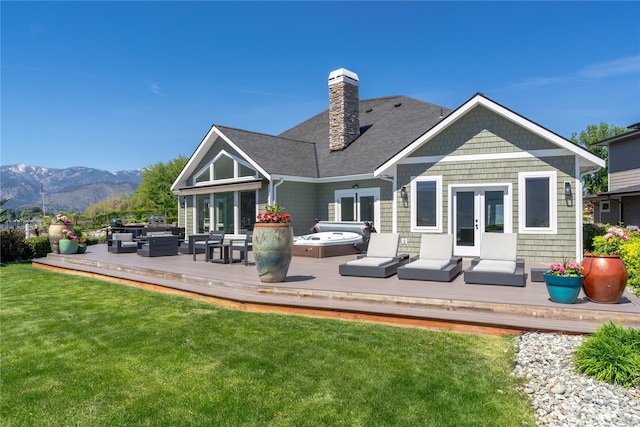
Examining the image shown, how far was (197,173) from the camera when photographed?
748 inches

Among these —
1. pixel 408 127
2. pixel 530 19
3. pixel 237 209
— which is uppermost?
pixel 530 19

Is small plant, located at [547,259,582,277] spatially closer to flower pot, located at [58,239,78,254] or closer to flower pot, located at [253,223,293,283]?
flower pot, located at [253,223,293,283]

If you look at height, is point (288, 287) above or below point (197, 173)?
below

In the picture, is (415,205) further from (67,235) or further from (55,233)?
(55,233)

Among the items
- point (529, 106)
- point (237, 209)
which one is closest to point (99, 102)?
point (237, 209)

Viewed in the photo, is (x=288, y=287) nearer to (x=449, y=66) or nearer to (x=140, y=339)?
(x=140, y=339)

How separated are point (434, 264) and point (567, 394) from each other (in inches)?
192

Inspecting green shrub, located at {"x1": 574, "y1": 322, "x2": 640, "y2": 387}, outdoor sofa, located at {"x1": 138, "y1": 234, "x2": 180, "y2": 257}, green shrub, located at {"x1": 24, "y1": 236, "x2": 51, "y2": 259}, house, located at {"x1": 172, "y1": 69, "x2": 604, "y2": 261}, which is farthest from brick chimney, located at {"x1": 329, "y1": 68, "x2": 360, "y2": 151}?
green shrub, located at {"x1": 574, "y1": 322, "x2": 640, "y2": 387}

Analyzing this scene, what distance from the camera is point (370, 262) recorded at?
349 inches

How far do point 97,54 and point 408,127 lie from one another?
1684 cm

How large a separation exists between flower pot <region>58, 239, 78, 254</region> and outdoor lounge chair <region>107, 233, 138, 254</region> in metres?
1.19

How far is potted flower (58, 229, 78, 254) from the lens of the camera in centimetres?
1416

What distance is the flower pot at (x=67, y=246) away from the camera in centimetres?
1415

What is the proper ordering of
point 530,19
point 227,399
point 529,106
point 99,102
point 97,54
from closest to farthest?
point 227,399
point 530,19
point 97,54
point 529,106
point 99,102
